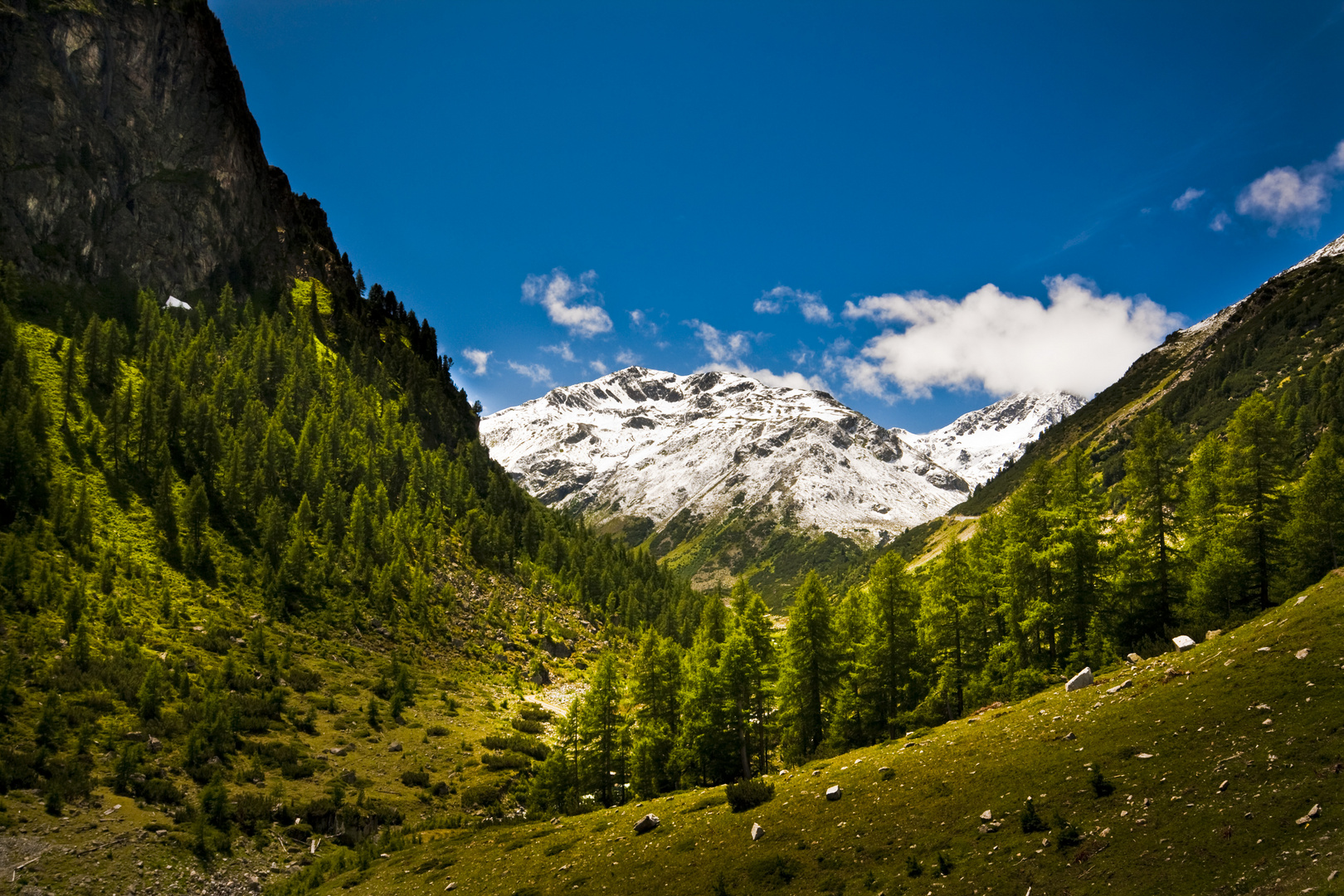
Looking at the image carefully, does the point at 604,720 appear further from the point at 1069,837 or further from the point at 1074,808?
the point at 1069,837

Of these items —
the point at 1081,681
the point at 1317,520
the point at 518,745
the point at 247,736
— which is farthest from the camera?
the point at 518,745

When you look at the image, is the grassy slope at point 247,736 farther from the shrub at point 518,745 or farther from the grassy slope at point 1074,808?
A: the grassy slope at point 1074,808

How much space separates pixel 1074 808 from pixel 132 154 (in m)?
166

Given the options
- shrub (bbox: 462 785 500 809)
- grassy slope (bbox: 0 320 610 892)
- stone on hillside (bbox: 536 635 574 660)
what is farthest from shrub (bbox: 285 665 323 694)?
stone on hillside (bbox: 536 635 574 660)

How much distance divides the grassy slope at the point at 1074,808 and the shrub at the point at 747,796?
588 millimetres

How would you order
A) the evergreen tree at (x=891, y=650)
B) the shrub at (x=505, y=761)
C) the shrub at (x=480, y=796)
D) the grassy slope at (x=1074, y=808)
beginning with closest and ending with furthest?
the grassy slope at (x=1074, y=808) → the evergreen tree at (x=891, y=650) → the shrub at (x=480, y=796) → the shrub at (x=505, y=761)

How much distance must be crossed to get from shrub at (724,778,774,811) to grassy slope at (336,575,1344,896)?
0.59 meters

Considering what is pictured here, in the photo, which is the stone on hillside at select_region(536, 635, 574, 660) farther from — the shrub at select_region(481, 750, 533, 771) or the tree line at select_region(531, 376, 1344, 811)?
the tree line at select_region(531, 376, 1344, 811)

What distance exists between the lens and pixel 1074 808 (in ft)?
50.0

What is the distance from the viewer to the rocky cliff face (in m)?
99.6

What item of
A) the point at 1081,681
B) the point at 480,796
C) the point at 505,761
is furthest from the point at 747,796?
the point at 505,761

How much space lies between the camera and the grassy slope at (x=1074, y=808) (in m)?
12.2

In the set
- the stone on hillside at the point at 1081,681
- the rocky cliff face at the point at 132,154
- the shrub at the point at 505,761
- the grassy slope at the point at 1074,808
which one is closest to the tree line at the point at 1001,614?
the stone on hillside at the point at 1081,681

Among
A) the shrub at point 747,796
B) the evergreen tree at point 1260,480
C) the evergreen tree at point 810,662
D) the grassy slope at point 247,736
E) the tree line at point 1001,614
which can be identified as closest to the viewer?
the shrub at point 747,796
